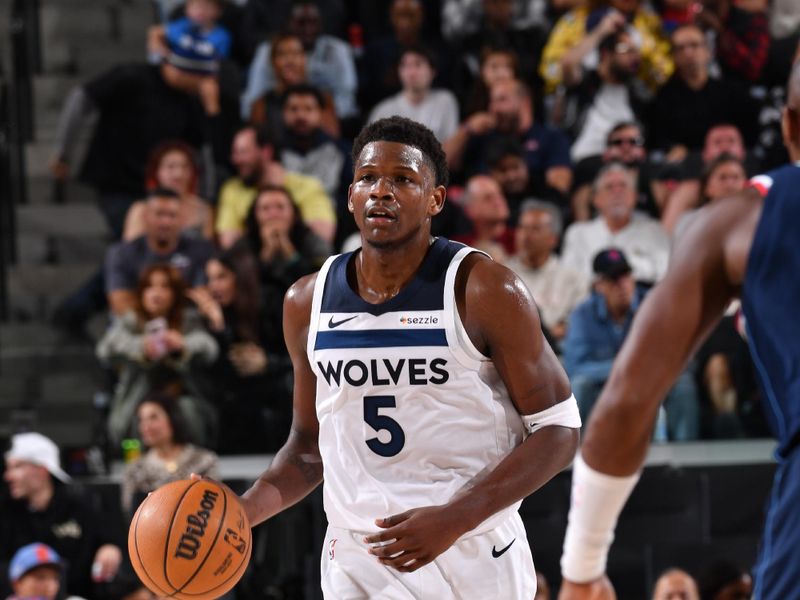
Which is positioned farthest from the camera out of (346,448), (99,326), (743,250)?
(99,326)

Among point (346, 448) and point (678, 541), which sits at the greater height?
point (346, 448)

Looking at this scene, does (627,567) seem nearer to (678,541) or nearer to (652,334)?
(678,541)

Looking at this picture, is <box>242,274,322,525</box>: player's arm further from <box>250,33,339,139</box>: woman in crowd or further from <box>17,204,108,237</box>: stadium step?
<box>17,204,108,237</box>: stadium step

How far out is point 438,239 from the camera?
377cm

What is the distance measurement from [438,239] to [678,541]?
13.7ft

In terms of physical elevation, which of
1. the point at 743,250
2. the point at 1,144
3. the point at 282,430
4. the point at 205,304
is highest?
the point at 743,250

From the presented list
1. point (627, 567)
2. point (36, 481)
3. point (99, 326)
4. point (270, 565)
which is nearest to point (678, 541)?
point (627, 567)

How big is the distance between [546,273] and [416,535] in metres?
5.08

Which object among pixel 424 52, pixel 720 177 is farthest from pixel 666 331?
pixel 424 52

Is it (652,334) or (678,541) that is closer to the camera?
(652,334)

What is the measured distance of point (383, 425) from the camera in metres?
3.58

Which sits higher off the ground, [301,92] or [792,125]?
[792,125]

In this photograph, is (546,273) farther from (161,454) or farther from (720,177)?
Answer: (161,454)

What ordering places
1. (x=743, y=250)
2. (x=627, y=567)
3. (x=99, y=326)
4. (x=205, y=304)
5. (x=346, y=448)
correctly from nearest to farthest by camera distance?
(x=743, y=250) → (x=346, y=448) → (x=627, y=567) → (x=205, y=304) → (x=99, y=326)
